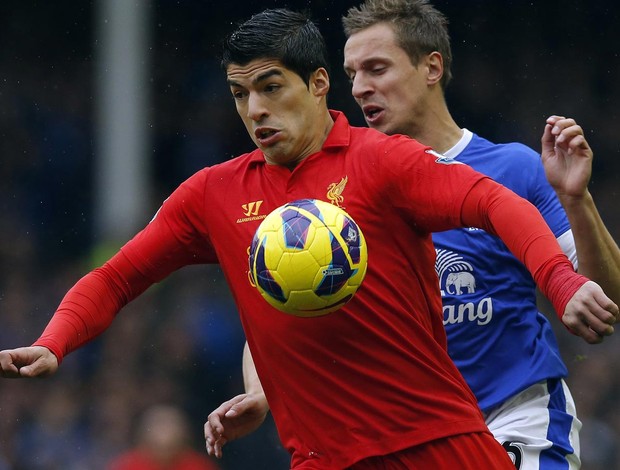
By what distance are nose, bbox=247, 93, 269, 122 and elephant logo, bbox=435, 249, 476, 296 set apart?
1185 millimetres

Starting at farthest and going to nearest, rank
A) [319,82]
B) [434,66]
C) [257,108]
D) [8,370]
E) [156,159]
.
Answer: [156,159]
[434,66]
[319,82]
[257,108]
[8,370]

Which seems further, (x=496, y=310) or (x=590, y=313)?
(x=496, y=310)

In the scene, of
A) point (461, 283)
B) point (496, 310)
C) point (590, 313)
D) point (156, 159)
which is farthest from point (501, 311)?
point (156, 159)

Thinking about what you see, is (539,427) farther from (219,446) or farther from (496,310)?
(219,446)

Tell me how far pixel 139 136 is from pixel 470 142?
8.89 m

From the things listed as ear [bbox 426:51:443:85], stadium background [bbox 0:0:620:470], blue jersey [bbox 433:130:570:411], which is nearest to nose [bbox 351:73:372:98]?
ear [bbox 426:51:443:85]

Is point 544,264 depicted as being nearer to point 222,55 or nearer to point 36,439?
point 222,55

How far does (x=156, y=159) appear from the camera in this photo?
15523 millimetres

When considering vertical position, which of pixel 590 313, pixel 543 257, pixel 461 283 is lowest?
pixel 461 283

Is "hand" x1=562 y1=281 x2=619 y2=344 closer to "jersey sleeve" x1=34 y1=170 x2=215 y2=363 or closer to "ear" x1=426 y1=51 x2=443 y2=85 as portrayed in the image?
"jersey sleeve" x1=34 y1=170 x2=215 y2=363

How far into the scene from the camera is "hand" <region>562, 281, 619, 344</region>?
3.61m

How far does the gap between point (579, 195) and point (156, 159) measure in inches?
445

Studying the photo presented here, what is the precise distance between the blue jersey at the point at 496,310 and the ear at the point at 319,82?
1015 millimetres

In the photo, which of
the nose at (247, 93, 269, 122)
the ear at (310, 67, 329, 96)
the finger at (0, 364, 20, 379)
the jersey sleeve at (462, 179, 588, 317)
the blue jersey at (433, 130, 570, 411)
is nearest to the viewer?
the jersey sleeve at (462, 179, 588, 317)
